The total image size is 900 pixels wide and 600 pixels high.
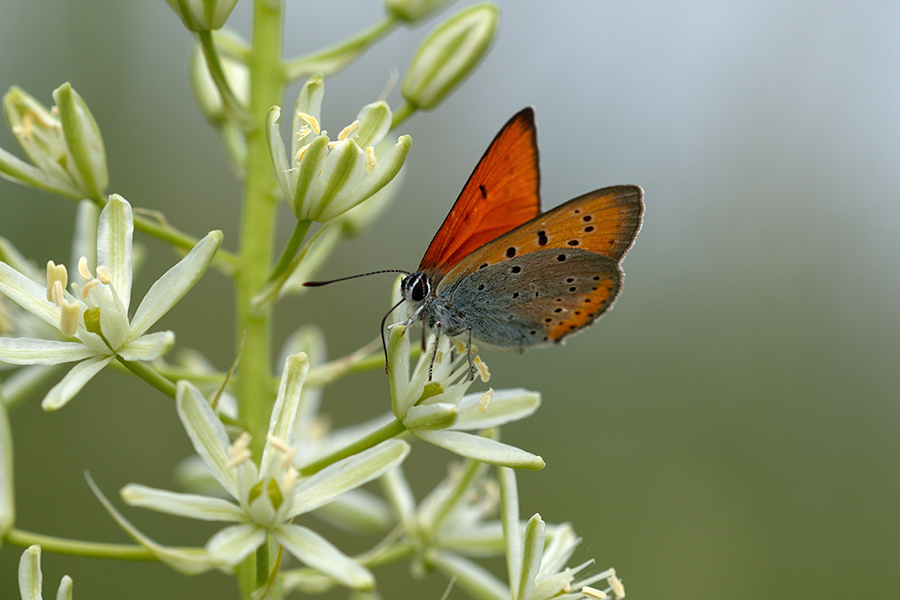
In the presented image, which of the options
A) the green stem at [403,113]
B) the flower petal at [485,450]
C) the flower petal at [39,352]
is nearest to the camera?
the flower petal at [39,352]

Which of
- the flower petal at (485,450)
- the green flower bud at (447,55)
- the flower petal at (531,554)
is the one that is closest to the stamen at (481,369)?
the flower petal at (485,450)

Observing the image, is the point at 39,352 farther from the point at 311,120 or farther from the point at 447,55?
the point at 447,55

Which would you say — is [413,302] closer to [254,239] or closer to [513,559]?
[254,239]

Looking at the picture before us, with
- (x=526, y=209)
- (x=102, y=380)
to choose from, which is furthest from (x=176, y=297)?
(x=102, y=380)

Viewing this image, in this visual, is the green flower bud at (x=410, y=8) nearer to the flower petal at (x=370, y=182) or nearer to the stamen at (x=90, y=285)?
the flower petal at (x=370, y=182)

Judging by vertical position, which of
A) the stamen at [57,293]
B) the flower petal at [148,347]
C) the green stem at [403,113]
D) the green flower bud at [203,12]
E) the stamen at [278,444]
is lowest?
the stamen at [278,444]

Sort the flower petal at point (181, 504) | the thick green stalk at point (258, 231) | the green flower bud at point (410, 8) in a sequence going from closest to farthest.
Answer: the flower petal at point (181, 504) → the thick green stalk at point (258, 231) → the green flower bud at point (410, 8)

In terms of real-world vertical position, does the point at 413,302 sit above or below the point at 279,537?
above
